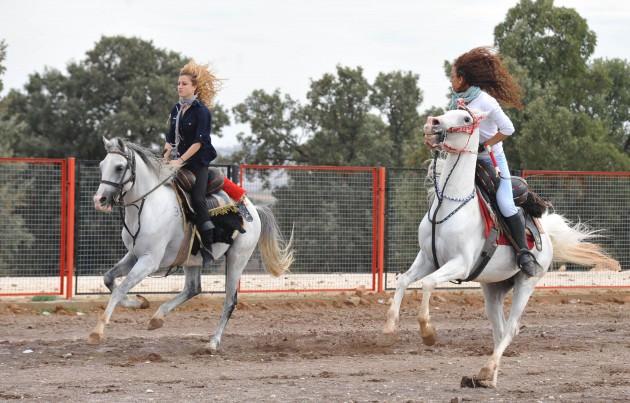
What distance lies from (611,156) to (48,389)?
31.2 metres

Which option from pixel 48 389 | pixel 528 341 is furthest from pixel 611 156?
pixel 48 389

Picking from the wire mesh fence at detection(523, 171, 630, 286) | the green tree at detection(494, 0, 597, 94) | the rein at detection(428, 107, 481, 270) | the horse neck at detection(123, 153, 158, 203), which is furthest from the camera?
the green tree at detection(494, 0, 597, 94)

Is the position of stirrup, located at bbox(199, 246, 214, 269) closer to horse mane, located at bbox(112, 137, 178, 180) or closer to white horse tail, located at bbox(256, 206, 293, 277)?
A: horse mane, located at bbox(112, 137, 178, 180)

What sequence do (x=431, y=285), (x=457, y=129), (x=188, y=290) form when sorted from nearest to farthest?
(x=431, y=285), (x=457, y=129), (x=188, y=290)

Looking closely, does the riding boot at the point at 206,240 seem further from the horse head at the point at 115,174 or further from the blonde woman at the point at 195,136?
the horse head at the point at 115,174

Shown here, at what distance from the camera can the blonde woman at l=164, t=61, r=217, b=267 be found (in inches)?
475

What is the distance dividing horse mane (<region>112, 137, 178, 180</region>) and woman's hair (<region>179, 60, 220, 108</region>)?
0.87 m

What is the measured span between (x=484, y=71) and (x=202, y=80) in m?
3.46

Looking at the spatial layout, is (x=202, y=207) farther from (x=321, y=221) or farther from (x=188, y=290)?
(x=321, y=221)

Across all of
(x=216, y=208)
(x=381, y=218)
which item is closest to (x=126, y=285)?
(x=216, y=208)

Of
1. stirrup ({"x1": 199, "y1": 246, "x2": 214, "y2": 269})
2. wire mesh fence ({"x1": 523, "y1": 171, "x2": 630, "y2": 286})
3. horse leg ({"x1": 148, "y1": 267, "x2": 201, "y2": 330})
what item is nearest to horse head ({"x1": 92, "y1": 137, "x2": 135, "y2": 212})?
stirrup ({"x1": 199, "y1": 246, "x2": 214, "y2": 269})

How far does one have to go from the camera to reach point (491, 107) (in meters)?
10.1

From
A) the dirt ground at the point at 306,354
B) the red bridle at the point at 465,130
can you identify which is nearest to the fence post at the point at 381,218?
the dirt ground at the point at 306,354

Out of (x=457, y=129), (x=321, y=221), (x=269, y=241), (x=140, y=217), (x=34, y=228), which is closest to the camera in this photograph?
(x=457, y=129)
